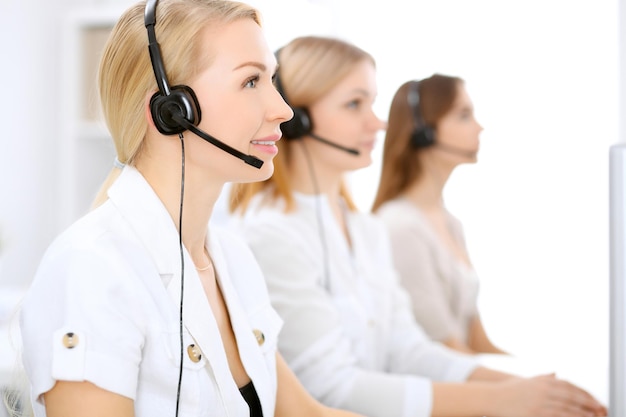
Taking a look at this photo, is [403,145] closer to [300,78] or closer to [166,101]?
[300,78]

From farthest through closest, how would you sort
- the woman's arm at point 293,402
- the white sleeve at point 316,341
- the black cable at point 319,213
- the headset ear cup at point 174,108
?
the black cable at point 319,213
the white sleeve at point 316,341
the woman's arm at point 293,402
the headset ear cup at point 174,108

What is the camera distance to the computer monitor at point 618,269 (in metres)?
0.84

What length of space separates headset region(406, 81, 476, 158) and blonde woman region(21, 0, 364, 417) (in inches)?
44.7

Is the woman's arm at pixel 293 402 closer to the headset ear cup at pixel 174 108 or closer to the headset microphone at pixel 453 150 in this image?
the headset ear cup at pixel 174 108

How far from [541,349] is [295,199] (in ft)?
3.39

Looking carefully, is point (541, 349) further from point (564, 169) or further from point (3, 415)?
point (3, 415)

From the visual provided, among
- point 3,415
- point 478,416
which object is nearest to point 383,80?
point 478,416

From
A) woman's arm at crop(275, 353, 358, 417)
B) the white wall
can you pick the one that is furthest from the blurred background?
woman's arm at crop(275, 353, 358, 417)

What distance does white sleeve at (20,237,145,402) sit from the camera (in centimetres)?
82

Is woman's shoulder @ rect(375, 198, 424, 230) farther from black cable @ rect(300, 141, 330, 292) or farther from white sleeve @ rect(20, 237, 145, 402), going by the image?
white sleeve @ rect(20, 237, 145, 402)

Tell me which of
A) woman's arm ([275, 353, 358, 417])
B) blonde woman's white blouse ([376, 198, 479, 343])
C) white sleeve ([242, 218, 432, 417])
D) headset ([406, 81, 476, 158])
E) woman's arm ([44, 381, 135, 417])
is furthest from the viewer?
headset ([406, 81, 476, 158])

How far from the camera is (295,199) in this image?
1.53m

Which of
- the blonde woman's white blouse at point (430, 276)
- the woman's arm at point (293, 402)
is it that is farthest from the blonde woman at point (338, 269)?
the blonde woman's white blouse at point (430, 276)

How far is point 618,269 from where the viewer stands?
846 mm
